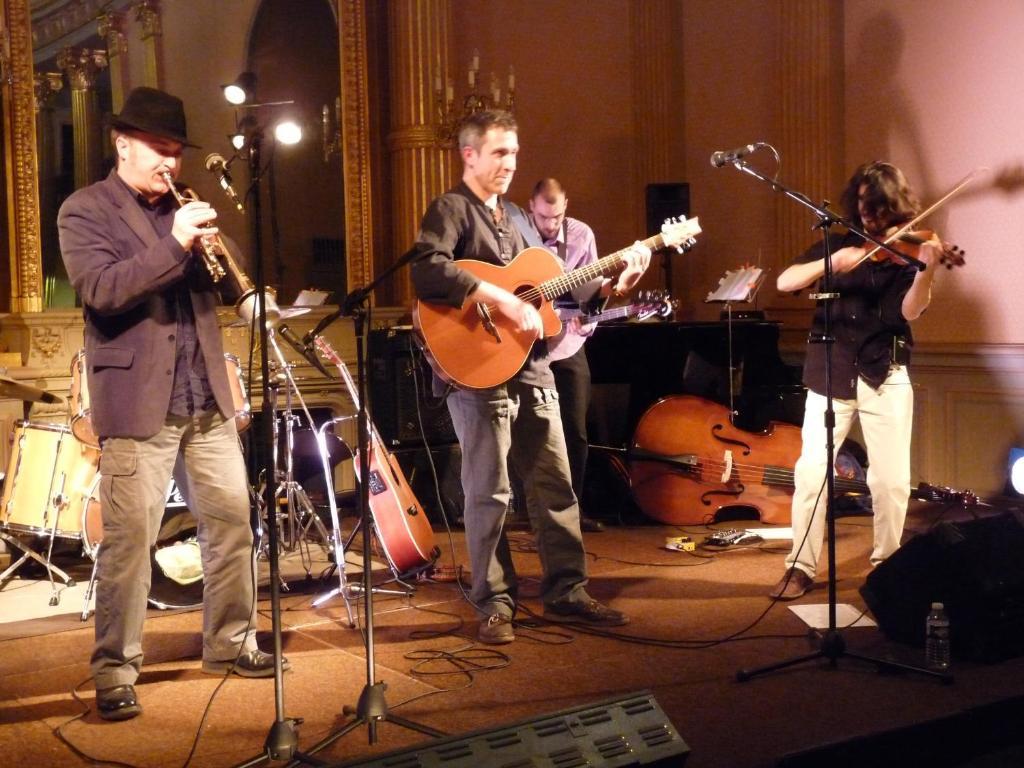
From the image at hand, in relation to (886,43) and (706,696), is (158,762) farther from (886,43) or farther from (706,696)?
(886,43)

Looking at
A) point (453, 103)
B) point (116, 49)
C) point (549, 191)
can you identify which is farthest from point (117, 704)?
point (453, 103)

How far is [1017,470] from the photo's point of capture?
636 cm

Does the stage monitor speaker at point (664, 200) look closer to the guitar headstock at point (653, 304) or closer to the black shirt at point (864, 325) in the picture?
the guitar headstock at point (653, 304)

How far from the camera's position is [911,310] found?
14.7 feet

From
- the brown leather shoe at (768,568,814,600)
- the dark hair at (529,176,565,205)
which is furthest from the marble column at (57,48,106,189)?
the brown leather shoe at (768,568,814,600)

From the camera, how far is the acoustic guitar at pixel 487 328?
157 inches

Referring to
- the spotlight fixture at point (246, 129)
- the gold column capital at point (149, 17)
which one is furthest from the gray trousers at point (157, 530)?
the gold column capital at point (149, 17)

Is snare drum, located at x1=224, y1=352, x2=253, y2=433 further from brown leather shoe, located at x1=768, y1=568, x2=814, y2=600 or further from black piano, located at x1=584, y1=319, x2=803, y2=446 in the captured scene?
black piano, located at x1=584, y1=319, x2=803, y2=446

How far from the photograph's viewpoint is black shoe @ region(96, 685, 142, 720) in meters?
3.36

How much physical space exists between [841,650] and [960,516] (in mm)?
A: 3080

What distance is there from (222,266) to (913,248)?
2.58 metres

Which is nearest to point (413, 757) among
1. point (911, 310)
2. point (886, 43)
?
point (911, 310)

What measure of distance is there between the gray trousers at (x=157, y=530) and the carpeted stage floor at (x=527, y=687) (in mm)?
177

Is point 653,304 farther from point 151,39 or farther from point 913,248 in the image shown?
point 151,39
